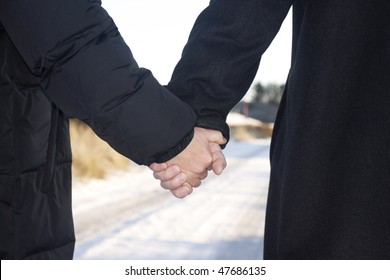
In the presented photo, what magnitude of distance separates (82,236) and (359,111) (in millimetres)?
3577

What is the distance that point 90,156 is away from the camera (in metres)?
9.55

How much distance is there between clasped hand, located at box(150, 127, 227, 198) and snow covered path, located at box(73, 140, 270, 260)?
204 cm

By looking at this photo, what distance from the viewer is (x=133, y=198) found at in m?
7.12

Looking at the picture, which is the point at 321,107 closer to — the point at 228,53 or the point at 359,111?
the point at 359,111

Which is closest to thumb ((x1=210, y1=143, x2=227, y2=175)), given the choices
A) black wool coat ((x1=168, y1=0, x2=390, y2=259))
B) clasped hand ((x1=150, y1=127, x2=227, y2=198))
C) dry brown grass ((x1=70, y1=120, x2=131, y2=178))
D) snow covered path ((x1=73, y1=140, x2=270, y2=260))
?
clasped hand ((x1=150, y1=127, x2=227, y2=198))

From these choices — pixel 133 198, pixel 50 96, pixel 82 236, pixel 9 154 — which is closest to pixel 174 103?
pixel 50 96

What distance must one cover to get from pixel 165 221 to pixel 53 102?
3772 millimetres

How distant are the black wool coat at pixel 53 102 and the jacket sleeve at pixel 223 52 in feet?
0.59

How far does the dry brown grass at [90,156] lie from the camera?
891 centimetres

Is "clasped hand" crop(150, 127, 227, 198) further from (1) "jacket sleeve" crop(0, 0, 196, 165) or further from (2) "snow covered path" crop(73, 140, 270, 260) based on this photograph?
(2) "snow covered path" crop(73, 140, 270, 260)

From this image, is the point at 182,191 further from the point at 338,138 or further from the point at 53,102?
the point at 338,138

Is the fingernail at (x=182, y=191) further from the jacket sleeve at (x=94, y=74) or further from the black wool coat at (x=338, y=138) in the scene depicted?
the black wool coat at (x=338, y=138)

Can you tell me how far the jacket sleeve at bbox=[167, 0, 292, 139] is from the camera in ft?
7.02

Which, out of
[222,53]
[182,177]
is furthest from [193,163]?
[222,53]
